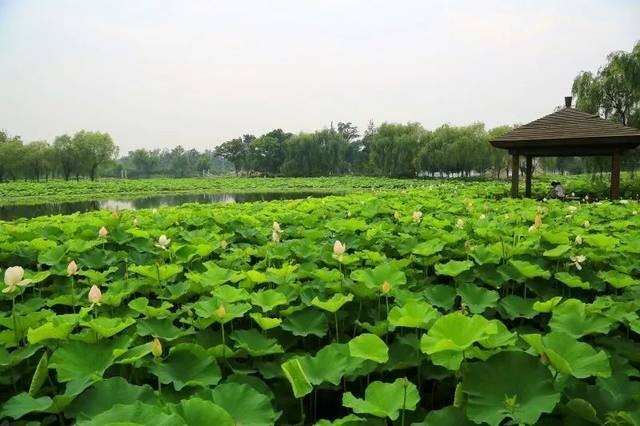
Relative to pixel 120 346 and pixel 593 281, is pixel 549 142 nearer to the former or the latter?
pixel 593 281

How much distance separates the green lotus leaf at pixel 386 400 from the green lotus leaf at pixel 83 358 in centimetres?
70

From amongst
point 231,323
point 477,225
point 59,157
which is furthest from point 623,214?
point 59,157

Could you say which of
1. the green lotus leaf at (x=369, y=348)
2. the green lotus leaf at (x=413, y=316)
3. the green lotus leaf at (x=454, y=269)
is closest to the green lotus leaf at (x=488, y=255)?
the green lotus leaf at (x=454, y=269)

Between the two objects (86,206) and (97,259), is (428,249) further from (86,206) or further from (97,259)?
(86,206)

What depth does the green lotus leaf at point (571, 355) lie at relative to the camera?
1.11m

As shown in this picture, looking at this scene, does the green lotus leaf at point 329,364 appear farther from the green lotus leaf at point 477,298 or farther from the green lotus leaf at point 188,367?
the green lotus leaf at point 477,298

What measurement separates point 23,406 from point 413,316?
1108mm

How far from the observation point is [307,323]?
170 centimetres

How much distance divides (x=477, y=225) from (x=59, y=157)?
179 ft

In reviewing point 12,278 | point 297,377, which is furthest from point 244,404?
point 12,278

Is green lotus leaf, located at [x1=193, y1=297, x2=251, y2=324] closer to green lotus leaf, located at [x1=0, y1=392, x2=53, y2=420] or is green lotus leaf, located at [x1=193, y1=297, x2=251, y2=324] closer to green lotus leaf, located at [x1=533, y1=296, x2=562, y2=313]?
green lotus leaf, located at [x1=0, y1=392, x2=53, y2=420]

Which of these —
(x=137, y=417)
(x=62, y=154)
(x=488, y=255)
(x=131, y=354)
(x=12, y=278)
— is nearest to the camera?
(x=137, y=417)

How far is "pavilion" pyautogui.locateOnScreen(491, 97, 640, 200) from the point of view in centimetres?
914

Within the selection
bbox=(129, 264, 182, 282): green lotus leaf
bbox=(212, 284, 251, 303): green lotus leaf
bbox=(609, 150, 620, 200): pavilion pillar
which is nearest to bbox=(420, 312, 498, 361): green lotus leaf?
bbox=(212, 284, 251, 303): green lotus leaf
